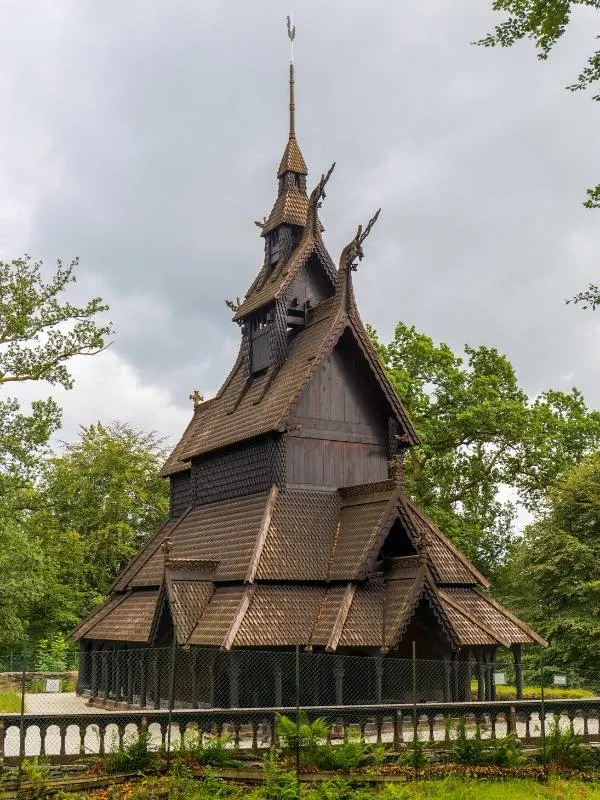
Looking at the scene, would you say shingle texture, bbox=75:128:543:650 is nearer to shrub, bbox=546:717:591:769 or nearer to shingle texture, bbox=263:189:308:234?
shingle texture, bbox=263:189:308:234

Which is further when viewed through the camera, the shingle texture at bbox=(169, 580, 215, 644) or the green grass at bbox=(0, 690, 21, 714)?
the green grass at bbox=(0, 690, 21, 714)

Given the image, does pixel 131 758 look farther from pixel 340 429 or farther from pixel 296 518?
pixel 340 429

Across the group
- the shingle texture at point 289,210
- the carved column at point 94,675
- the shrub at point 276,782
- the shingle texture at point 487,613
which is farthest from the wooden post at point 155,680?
the shingle texture at point 289,210

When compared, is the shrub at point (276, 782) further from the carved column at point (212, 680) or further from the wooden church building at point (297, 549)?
the carved column at point (212, 680)

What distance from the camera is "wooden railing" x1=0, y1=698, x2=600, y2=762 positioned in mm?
16125

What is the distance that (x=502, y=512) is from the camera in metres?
48.7

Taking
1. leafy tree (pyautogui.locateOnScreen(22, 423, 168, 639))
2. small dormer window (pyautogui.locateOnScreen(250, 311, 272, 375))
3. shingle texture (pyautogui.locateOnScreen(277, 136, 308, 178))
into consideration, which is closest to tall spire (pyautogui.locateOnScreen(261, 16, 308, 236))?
shingle texture (pyautogui.locateOnScreen(277, 136, 308, 178))

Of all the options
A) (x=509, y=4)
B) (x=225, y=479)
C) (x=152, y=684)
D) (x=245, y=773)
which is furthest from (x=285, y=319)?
(x=245, y=773)

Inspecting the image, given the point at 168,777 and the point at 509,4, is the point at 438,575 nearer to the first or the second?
the point at 168,777

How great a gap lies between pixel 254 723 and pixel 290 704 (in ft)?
18.0

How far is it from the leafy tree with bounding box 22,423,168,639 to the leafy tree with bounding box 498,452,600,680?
73.8 feet

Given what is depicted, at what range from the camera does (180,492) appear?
3306cm

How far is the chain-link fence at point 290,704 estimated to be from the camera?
1709cm

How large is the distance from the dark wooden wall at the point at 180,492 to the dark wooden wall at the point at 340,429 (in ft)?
21.4
